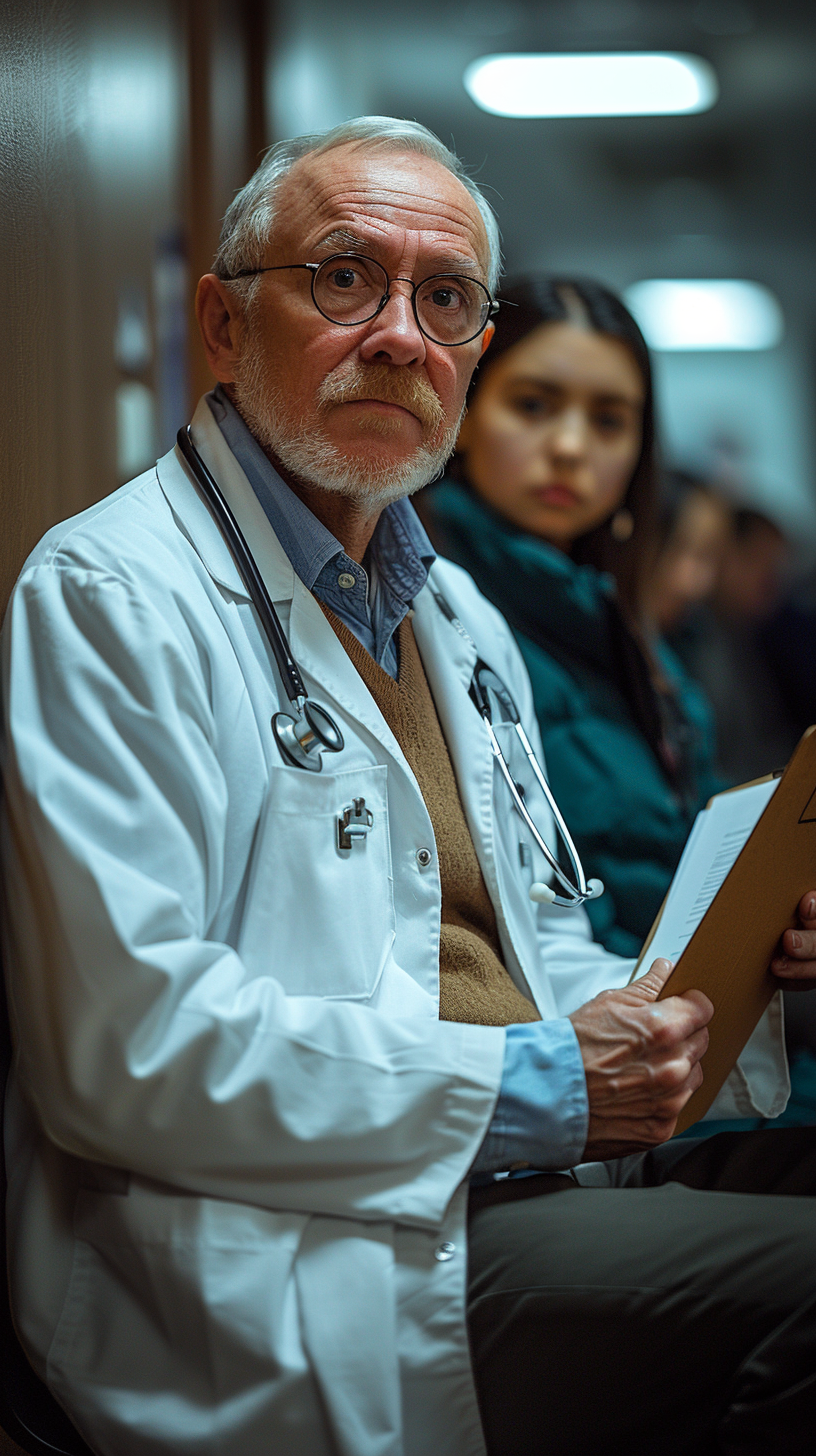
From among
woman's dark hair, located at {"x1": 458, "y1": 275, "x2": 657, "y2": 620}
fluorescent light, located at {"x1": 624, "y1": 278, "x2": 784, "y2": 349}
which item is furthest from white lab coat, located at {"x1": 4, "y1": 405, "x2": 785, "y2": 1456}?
fluorescent light, located at {"x1": 624, "y1": 278, "x2": 784, "y2": 349}

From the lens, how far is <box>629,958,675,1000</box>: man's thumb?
3.13 feet

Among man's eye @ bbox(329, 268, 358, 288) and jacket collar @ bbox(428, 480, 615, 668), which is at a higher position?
man's eye @ bbox(329, 268, 358, 288)

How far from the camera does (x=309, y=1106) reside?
0.81 meters

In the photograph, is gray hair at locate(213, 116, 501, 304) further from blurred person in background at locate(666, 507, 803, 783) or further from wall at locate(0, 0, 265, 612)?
blurred person in background at locate(666, 507, 803, 783)

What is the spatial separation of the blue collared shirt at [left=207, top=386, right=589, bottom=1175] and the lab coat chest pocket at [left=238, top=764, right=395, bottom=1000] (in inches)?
5.8

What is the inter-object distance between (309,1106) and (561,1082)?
0.67ft

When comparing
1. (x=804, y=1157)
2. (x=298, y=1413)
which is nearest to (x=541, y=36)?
(x=804, y=1157)

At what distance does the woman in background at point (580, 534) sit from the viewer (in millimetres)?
1712

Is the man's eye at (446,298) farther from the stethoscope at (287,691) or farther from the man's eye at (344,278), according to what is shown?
the stethoscope at (287,691)

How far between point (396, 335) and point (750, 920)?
2.12ft

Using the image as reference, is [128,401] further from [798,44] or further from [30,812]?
[798,44]

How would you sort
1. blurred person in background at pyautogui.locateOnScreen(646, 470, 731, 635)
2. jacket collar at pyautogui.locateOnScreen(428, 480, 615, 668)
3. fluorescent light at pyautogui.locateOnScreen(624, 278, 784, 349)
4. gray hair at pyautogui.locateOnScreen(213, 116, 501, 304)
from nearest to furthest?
1. gray hair at pyautogui.locateOnScreen(213, 116, 501, 304)
2. jacket collar at pyautogui.locateOnScreen(428, 480, 615, 668)
3. blurred person in background at pyautogui.locateOnScreen(646, 470, 731, 635)
4. fluorescent light at pyautogui.locateOnScreen(624, 278, 784, 349)

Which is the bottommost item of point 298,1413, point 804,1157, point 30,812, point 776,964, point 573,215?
point 804,1157

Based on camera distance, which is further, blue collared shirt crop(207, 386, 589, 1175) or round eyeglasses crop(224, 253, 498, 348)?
round eyeglasses crop(224, 253, 498, 348)
